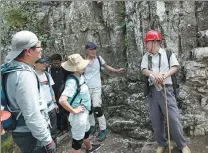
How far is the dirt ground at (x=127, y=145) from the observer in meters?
5.75

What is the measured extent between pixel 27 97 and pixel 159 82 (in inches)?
102

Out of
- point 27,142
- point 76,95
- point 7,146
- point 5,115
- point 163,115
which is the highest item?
point 5,115

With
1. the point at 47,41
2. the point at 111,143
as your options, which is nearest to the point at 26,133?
the point at 111,143

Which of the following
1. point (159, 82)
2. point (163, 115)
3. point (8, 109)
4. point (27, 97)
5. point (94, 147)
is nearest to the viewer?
point (27, 97)

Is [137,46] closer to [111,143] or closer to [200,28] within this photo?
[200,28]

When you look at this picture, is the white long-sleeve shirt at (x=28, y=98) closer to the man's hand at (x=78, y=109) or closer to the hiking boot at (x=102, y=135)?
the man's hand at (x=78, y=109)

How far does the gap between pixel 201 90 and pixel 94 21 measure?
363 cm

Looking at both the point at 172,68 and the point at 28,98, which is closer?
the point at 28,98

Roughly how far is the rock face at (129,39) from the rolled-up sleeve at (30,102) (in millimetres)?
3737

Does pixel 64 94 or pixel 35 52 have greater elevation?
pixel 35 52

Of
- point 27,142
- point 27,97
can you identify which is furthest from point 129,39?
point 27,97

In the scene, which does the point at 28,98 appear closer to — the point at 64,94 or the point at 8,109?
the point at 8,109

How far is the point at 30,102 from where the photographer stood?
10.3 feet

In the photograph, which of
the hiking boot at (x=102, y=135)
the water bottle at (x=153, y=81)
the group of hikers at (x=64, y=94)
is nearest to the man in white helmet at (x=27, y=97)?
the group of hikers at (x=64, y=94)
